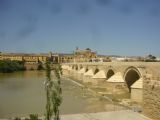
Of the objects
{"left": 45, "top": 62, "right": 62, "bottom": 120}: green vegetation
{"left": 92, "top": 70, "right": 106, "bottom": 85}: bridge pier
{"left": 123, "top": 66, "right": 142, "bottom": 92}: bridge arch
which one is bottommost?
{"left": 92, "top": 70, "right": 106, "bottom": 85}: bridge pier

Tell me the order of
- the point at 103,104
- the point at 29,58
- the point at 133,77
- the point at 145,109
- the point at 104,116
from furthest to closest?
the point at 29,58 < the point at 133,77 < the point at 103,104 < the point at 145,109 < the point at 104,116

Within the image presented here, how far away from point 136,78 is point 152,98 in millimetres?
11703

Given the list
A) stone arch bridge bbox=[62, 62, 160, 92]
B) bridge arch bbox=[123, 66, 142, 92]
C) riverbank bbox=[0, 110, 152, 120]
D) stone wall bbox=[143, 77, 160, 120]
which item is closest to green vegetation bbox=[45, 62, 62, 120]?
riverbank bbox=[0, 110, 152, 120]

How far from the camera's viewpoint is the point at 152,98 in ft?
25.5

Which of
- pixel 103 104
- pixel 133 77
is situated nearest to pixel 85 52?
pixel 133 77

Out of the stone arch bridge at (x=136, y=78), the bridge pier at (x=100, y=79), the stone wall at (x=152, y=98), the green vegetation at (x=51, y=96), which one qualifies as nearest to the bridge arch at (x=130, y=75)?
the stone arch bridge at (x=136, y=78)

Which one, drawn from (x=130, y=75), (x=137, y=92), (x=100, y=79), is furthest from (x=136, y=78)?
(x=137, y=92)

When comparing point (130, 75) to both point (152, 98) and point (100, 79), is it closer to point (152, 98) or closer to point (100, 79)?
point (100, 79)

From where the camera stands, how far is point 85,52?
2719 inches

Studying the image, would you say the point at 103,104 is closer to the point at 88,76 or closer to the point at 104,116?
the point at 104,116

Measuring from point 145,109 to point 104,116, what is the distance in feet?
4.73

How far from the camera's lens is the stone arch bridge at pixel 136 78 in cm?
771

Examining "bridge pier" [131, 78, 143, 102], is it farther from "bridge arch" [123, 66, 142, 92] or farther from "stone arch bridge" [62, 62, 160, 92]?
"bridge arch" [123, 66, 142, 92]

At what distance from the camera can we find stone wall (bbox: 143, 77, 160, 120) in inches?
297
